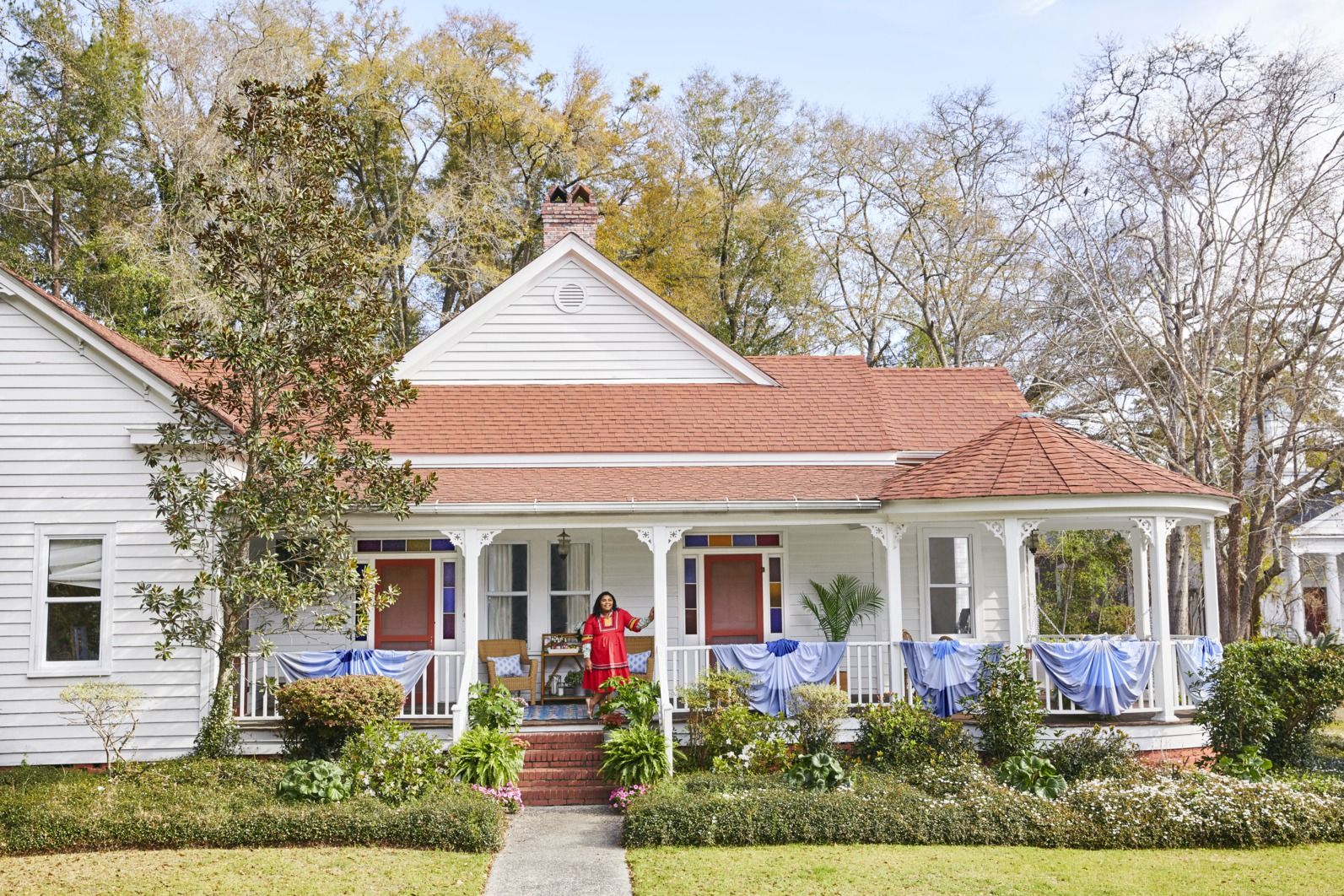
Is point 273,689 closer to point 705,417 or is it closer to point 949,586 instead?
point 705,417

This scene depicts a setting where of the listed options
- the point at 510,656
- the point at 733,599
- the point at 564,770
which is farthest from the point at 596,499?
the point at 564,770

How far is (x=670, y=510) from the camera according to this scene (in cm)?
1448

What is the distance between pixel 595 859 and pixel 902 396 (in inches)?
470

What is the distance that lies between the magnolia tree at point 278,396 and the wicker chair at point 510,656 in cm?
247

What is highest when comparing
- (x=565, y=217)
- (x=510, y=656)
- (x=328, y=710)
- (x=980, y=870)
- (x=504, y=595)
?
(x=565, y=217)

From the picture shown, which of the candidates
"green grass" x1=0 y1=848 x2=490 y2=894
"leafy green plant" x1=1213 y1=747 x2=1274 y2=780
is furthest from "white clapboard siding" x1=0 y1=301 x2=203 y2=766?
"leafy green plant" x1=1213 y1=747 x2=1274 y2=780

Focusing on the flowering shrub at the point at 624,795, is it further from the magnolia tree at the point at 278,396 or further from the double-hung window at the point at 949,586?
Answer: the double-hung window at the point at 949,586

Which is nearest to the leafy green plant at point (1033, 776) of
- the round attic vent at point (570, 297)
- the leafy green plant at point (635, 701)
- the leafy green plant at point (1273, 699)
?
the leafy green plant at point (1273, 699)

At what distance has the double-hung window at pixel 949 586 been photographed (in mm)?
16828

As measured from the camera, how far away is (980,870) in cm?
977

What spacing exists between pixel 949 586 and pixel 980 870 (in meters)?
7.37

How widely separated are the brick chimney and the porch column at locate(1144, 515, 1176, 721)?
1051 centimetres

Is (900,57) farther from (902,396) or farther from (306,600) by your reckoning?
(306,600)

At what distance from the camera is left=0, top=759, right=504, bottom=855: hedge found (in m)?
10.5
